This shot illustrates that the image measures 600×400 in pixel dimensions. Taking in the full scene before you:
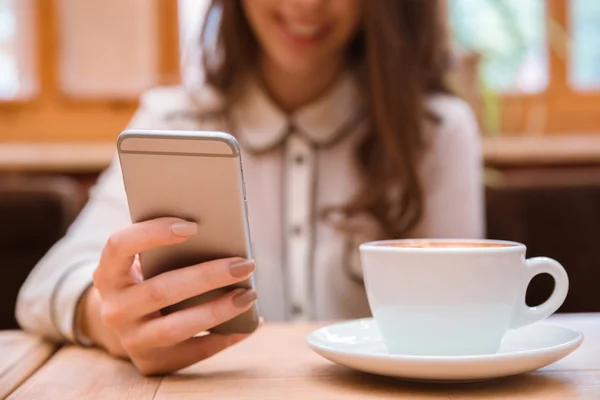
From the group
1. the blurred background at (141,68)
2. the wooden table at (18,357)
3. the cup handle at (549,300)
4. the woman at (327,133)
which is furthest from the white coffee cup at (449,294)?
the blurred background at (141,68)

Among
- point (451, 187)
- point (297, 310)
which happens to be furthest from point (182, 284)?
point (451, 187)

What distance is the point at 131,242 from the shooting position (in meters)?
0.60

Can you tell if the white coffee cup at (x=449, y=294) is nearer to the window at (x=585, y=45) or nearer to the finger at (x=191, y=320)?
the finger at (x=191, y=320)

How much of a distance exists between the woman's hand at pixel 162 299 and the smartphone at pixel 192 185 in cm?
1

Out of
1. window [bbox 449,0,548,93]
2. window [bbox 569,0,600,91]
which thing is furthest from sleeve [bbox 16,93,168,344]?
window [bbox 569,0,600,91]

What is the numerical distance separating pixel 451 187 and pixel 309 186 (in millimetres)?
260

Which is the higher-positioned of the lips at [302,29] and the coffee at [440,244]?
the lips at [302,29]

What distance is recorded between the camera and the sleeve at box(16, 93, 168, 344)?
2.86 ft

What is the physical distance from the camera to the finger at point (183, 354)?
65 centimetres

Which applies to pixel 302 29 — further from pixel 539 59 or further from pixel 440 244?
pixel 539 59

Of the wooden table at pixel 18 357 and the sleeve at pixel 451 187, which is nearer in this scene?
the wooden table at pixel 18 357

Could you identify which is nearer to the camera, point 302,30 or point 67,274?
point 67,274

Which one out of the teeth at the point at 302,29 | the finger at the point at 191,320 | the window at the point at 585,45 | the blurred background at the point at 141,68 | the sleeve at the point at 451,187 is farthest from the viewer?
the window at the point at 585,45

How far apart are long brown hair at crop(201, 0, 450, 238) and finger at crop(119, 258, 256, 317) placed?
0.70 m
